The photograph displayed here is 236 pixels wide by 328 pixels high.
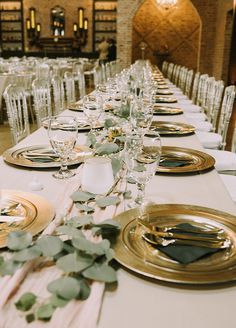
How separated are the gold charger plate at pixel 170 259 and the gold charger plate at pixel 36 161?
0.63 metres

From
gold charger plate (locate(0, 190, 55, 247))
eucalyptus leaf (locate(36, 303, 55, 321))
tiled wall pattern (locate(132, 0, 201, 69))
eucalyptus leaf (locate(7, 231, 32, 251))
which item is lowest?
gold charger plate (locate(0, 190, 55, 247))

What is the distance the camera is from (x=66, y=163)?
68.2 inches

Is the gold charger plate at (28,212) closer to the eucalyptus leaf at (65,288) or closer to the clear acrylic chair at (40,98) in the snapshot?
the eucalyptus leaf at (65,288)

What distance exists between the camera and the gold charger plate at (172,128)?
2.52 metres

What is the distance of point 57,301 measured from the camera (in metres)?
0.75

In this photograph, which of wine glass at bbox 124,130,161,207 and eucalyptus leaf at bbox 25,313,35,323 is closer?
eucalyptus leaf at bbox 25,313,35,323

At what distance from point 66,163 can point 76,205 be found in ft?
1.78

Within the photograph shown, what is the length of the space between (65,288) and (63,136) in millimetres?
917

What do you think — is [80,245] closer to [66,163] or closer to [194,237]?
[194,237]

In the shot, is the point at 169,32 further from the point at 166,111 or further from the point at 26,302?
the point at 26,302

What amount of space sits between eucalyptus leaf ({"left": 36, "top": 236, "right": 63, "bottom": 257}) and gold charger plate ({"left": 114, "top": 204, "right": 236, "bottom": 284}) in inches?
5.6

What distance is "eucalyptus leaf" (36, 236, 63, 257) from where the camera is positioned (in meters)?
0.87

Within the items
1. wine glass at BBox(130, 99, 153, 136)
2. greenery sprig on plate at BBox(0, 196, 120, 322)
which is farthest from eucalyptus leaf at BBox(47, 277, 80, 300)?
wine glass at BBox(130, 99, 153, 136)

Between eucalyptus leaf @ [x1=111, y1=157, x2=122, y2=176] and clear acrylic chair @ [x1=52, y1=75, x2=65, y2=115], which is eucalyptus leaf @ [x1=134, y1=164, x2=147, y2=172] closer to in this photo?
eucalyptus leaf @ [x1=111, y1=157, x2=122, y2=176]
